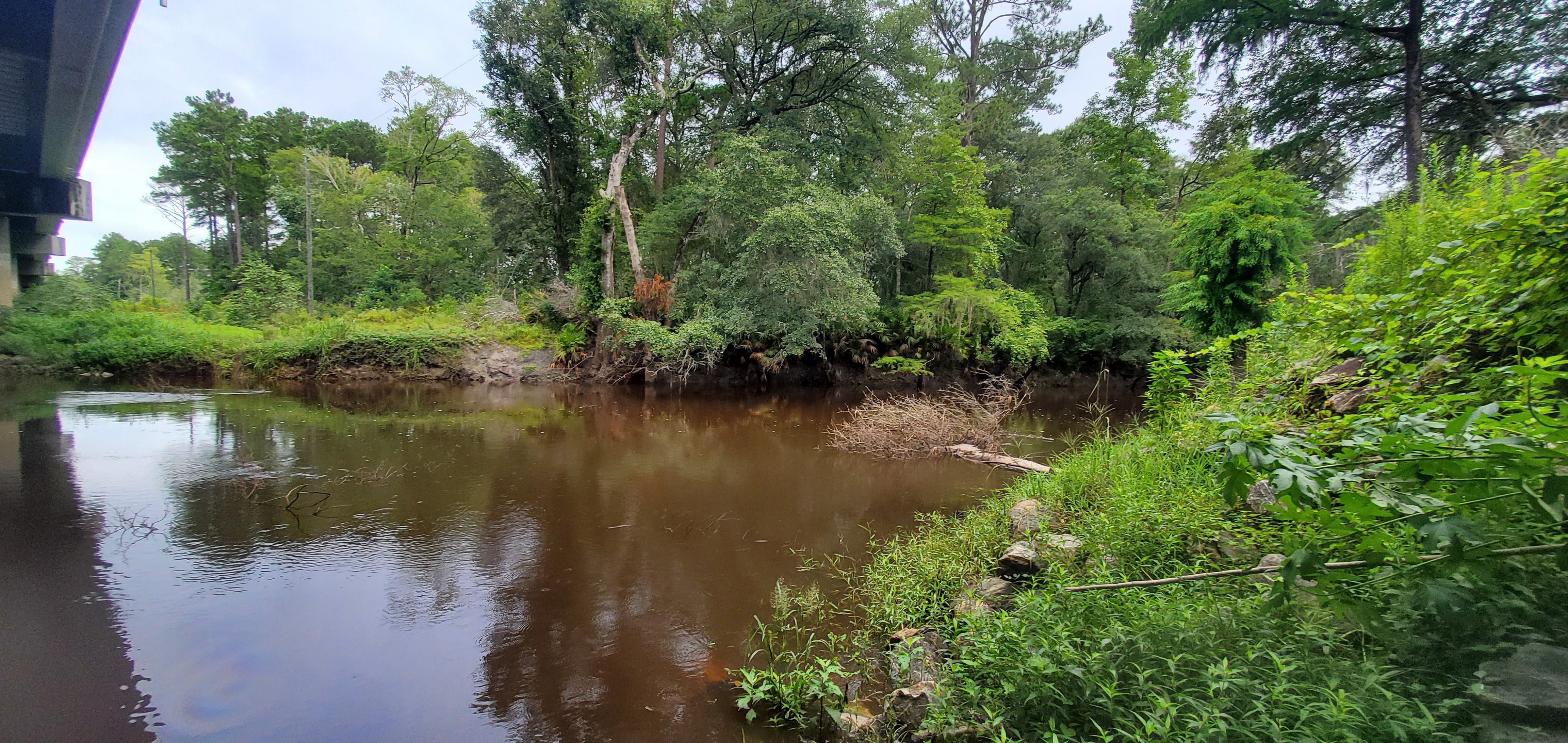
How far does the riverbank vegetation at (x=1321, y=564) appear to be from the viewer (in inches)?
77.5

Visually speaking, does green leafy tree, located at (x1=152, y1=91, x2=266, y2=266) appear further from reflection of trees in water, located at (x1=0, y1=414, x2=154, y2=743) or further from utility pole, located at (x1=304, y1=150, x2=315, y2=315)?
reflection of trees in water, located at (x1=0, y1=414, x2=154, y2=743)

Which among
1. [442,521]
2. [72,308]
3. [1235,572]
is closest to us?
[1235,572]

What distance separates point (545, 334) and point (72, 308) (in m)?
13.8

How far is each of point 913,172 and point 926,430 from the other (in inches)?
460

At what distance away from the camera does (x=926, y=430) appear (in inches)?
388

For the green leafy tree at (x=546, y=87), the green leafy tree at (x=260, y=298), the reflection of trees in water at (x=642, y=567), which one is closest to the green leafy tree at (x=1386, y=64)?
the reflection of trees in water at (x=642, y=567)

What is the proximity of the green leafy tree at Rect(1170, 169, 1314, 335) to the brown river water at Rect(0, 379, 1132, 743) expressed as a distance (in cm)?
399

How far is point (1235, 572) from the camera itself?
233 cm

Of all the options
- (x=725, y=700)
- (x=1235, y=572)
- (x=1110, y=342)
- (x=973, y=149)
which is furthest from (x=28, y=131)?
(x=1110, y=342)

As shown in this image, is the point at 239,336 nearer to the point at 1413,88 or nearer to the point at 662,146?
the point at 662,146

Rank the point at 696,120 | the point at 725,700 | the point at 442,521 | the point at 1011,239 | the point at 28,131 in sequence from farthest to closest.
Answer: the point at 696,120 < the point at 1011,239 < the point at 28,131 < the point at 442,521 < the point at 725,700

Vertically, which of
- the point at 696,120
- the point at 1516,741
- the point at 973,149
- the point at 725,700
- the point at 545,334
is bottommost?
the point at 725,700

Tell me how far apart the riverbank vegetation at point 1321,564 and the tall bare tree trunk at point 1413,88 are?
547cm

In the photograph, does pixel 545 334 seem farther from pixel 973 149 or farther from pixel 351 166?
pixel 351 166
